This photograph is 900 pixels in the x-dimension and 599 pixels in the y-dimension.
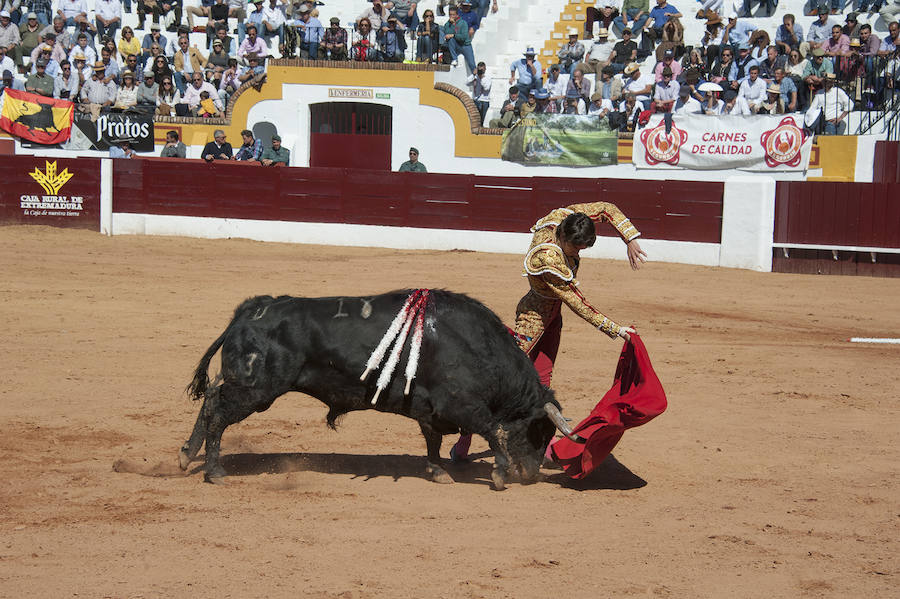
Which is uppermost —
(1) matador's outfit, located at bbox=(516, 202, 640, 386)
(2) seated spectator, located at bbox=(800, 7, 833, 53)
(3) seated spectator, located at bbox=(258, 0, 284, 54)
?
(3) seated spectator, located at bbox=(258, 0, 284, 54)

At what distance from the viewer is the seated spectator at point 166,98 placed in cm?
1881

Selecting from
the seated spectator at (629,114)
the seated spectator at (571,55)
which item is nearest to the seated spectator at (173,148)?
the seated spectator at (571,55)

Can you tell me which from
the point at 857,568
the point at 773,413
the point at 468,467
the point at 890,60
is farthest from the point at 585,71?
the point at 857,568

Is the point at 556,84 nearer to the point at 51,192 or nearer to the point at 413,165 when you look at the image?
the point at 413,165

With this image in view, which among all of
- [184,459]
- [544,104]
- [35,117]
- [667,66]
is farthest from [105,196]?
[184,459]

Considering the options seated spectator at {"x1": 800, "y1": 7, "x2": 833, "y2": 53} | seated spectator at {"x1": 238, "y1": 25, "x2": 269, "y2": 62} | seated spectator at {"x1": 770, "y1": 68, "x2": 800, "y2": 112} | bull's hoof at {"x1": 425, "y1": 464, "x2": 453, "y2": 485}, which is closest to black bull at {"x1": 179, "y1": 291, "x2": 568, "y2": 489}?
bull's hoof at {"x1": 425, "y1": 464, "x2": 453, "y2": 485}

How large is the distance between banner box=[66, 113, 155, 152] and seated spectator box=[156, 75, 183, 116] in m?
0.31

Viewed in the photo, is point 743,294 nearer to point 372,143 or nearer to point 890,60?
point 890,60

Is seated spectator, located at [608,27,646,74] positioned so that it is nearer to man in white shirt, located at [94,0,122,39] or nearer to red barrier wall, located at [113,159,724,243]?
red barrier wall, located at [113,159,724,243]

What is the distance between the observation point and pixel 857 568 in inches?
161

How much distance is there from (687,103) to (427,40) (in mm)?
4869

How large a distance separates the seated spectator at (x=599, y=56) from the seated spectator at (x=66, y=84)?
8756 mm

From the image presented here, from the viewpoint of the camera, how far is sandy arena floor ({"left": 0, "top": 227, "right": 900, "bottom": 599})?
393 cm

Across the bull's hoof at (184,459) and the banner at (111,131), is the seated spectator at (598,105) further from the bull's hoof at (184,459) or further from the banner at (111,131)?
the bull's hoof at (184,459)
